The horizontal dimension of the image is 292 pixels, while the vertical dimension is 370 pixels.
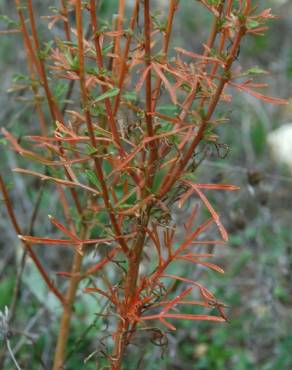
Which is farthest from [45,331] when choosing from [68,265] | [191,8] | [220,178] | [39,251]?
[191,8]

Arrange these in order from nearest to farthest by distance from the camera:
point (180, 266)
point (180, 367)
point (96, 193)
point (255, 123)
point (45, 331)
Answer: point (96, 193), point (45, 331), point (180, 367), point (180, 266), point (255, 123)

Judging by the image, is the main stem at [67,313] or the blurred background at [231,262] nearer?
the main stem at [67,313]

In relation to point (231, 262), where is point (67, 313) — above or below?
below

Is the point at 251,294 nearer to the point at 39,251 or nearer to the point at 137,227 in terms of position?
the point at 39,251

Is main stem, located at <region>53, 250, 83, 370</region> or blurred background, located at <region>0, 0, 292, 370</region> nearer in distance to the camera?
main stem, located at <region>53, 250, 83, 370</region>

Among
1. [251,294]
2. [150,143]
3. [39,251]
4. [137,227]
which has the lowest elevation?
[137,227]

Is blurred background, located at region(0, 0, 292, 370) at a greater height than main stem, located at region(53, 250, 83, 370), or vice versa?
blurred background, located at region(0, 0, 292, 370)

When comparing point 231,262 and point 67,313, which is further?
point 231,262

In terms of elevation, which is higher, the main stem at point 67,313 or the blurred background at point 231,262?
the blurred background at point 231,262
